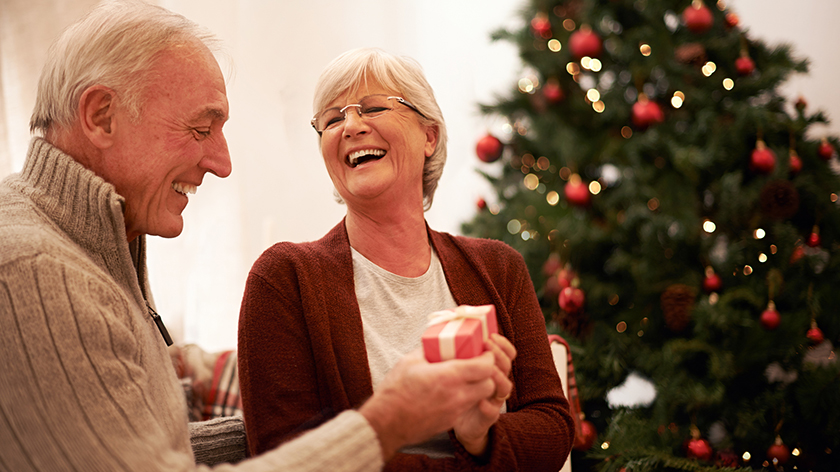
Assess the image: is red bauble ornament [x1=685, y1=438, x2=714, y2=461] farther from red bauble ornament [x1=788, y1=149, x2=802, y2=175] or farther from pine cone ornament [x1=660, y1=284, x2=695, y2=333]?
red bauble ornament [x1=788, y1=149, x2=802, y2=175]

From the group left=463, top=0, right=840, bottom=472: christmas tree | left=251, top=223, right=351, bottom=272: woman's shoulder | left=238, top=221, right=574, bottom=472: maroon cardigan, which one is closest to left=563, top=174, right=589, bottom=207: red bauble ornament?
left=463, top=0, right=840, bottom=472: christmas tree

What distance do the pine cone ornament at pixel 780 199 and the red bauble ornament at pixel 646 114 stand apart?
0.45 m

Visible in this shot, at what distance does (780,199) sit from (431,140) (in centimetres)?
143

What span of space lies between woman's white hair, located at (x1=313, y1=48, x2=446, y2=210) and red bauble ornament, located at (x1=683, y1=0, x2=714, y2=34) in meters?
1.32

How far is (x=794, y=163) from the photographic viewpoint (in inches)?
86.2

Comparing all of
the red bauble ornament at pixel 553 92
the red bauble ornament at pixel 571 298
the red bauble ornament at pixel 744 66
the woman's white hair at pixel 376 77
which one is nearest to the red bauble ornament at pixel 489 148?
the red bauble ornament at pixel 553 92

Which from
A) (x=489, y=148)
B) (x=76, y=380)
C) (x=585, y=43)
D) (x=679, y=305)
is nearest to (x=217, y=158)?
(x=76, y=380)

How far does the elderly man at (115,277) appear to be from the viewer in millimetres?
676

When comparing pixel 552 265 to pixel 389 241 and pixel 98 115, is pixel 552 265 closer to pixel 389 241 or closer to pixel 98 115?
pixel 389 241

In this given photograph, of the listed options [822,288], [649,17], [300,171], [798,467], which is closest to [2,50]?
[300,171]

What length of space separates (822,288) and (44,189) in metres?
2.41

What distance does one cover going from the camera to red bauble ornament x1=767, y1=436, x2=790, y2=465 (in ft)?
6.94

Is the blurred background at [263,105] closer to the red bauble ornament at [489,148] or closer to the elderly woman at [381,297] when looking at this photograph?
the red bauble ornament at [489,148]

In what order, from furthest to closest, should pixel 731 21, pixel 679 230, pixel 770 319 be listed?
pixel 731 21 < pixel 679 230 < pixel 770 319
